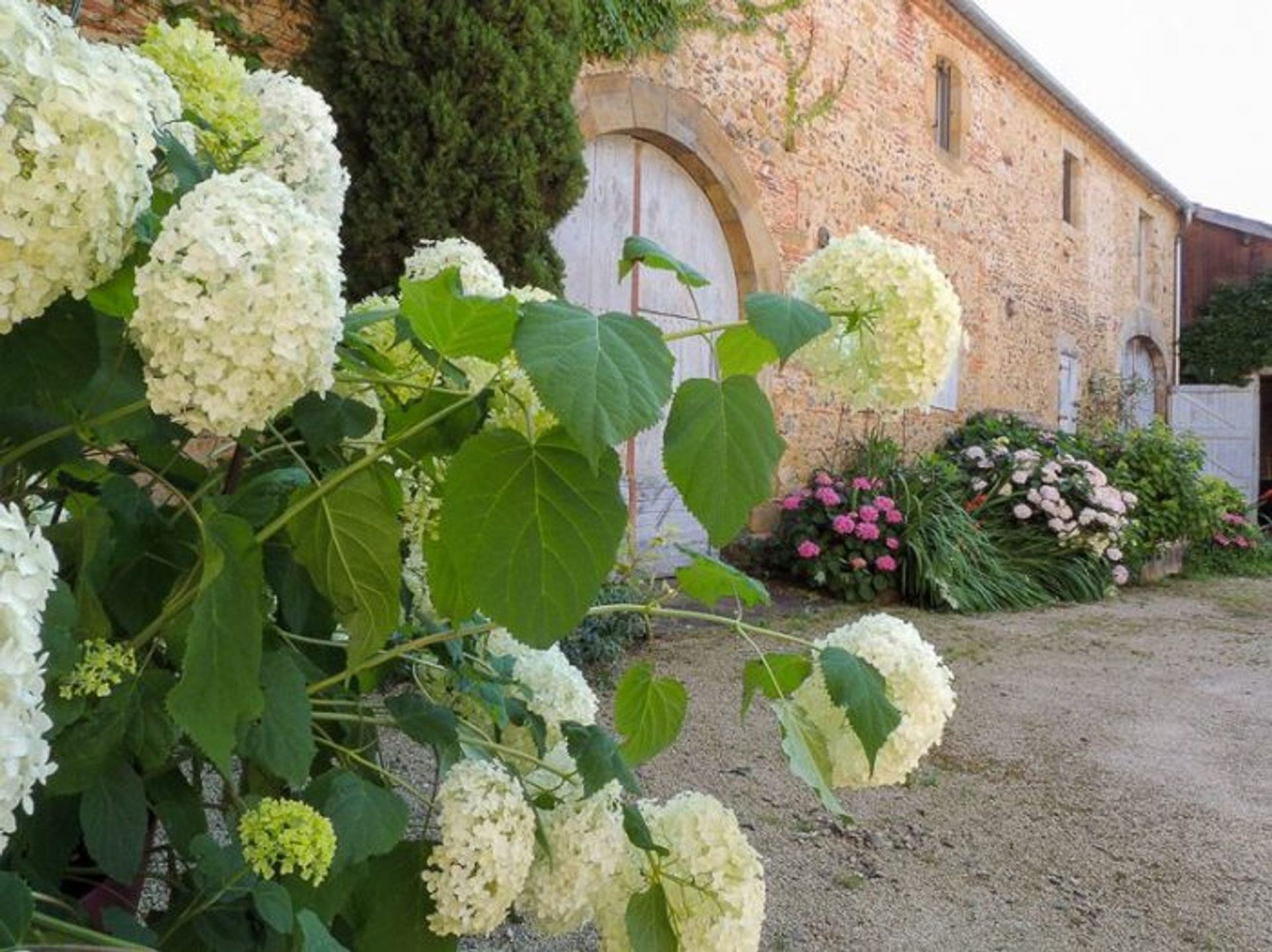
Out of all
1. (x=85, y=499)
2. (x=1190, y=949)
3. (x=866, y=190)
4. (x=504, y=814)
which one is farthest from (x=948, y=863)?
(x=866, y=190)

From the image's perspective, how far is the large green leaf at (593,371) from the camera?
800 mm

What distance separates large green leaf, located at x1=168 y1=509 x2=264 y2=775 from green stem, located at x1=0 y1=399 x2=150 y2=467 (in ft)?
0.38

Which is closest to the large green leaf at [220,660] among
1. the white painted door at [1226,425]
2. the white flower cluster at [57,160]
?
the white flower cluster at [57,160]

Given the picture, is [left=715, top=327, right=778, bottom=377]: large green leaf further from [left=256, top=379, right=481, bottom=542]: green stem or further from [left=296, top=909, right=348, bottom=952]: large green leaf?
[left=296, top=909, right=348, bottom=952]: large green leaf

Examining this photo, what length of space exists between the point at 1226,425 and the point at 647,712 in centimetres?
1804

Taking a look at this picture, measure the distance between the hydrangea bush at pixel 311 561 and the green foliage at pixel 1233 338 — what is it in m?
19.1

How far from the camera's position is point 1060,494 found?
30.1ft

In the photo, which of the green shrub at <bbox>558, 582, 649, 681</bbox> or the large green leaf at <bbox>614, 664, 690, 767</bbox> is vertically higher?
the large green leaf at <bbox>614, 664, 690, 767</bbox>

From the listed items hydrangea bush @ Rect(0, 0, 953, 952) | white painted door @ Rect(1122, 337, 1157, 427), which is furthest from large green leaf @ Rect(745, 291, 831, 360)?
white painted door @ Rect(1122, 337, 1157, 427)

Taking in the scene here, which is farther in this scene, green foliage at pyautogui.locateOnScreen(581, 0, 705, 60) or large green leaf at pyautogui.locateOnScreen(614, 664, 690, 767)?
green foliage at pyautogui.locateOnScreen(581, 0, 705, 60)

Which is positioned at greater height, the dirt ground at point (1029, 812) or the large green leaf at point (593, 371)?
the large green leaf at point (593, 371)

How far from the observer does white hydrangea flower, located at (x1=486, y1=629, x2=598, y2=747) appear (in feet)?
4.37

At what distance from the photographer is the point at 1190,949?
2.65 meters

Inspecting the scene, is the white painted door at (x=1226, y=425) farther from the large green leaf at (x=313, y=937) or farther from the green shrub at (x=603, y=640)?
the large green leaf at (x=313, y=937)
